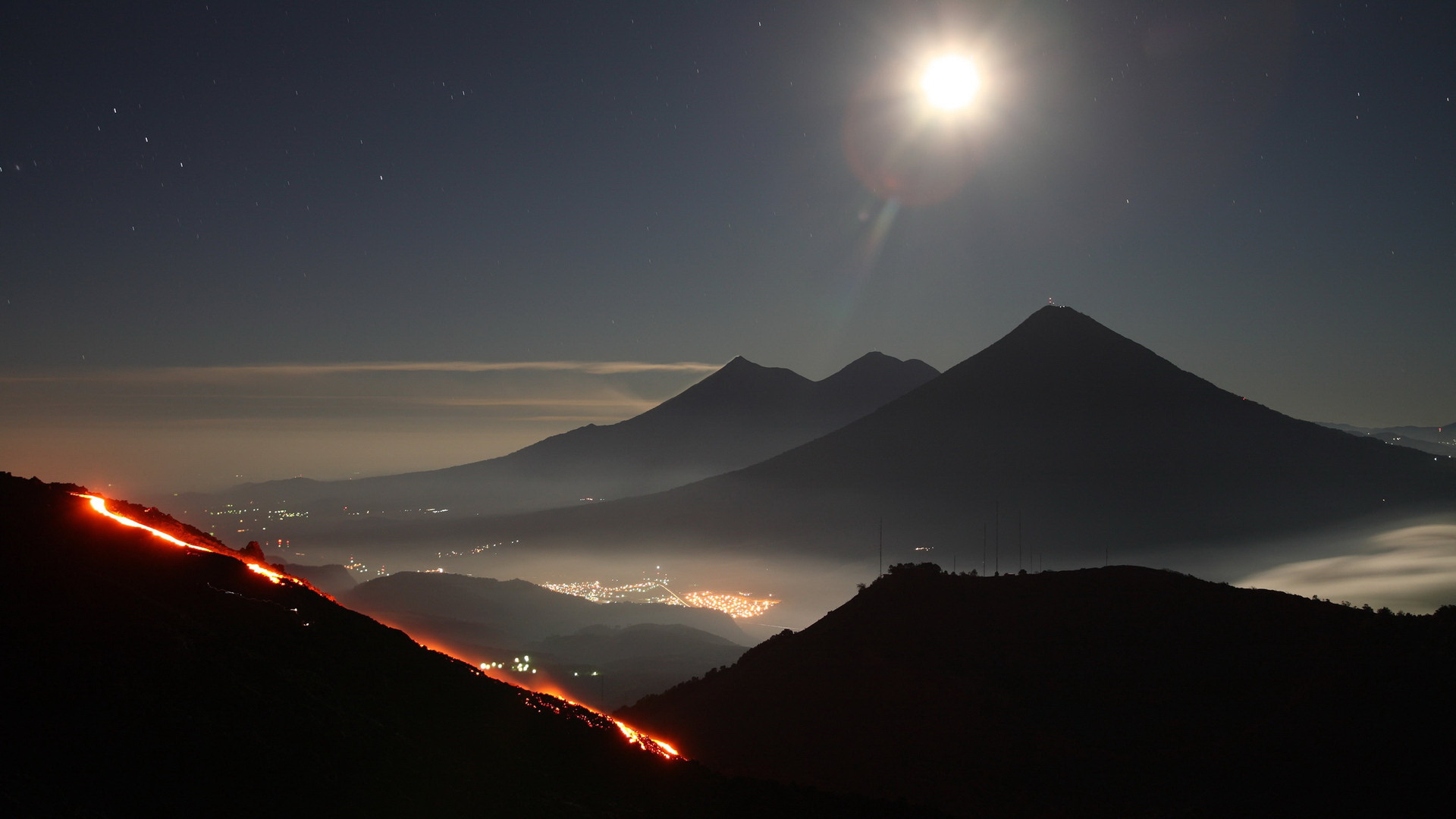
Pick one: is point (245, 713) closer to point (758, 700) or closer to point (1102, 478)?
point (758, 700)

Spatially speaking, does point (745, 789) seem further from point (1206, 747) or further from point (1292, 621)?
point (1292, 621)

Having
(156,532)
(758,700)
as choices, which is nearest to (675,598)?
(758,700)

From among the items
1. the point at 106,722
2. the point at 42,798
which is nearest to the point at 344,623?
the point at 106,722

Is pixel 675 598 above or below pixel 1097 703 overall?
above

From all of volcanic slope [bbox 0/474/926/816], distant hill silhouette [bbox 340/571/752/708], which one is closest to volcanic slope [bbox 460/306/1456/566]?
distant hill silhouette [bbox 340/571/752/708]

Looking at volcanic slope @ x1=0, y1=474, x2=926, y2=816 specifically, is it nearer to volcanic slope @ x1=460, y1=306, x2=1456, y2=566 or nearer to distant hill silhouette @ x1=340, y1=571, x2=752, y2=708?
distant hill silhouette @ x1=340, y1=571, x2=752, y2=708

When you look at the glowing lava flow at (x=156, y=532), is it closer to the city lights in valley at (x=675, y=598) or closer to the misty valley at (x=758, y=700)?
the misty valley at (x=758, y=700)
